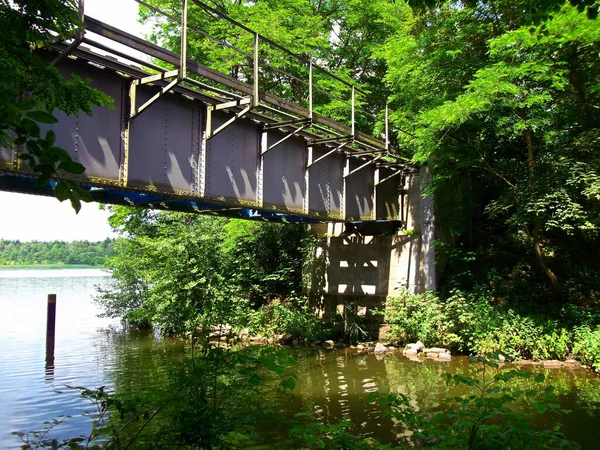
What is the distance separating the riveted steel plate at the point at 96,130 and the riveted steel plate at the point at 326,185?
6741 millimetres

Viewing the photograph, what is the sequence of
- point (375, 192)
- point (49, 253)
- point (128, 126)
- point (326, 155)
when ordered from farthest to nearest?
1. point (49, 253)
2. point (375, 192)
3. point (326, 155)
4. point (128, 126)

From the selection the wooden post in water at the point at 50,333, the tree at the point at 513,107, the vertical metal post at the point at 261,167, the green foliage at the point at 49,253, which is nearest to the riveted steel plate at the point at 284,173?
the vertical metal post at the point at 261,167

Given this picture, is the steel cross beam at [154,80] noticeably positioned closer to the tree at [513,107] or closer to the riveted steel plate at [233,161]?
the riveted steel plate at [233,161]

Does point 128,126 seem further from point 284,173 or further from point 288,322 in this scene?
point 288,322

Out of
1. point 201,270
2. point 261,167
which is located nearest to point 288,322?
point 201,270

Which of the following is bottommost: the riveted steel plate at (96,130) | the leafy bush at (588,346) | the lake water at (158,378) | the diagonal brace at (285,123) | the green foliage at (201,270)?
the lake water at (158,378)

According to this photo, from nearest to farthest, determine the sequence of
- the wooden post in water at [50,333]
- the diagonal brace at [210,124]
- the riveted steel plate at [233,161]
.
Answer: the diagonal brace at [210,124] → the riveted steel plate at [233,161] → the wooden post in water at [50,333]

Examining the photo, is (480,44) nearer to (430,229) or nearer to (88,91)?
(430,229)

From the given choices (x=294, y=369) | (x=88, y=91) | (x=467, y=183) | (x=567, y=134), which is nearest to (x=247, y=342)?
(x=294, y=369)

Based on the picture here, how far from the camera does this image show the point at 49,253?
126m

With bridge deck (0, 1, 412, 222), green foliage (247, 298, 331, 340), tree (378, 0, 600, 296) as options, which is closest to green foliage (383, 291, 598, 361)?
tree (378, 0, 600, 296)

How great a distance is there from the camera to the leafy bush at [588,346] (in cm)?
1270

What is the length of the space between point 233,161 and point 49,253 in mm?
129208

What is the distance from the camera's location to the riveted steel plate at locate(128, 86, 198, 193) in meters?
10.3
